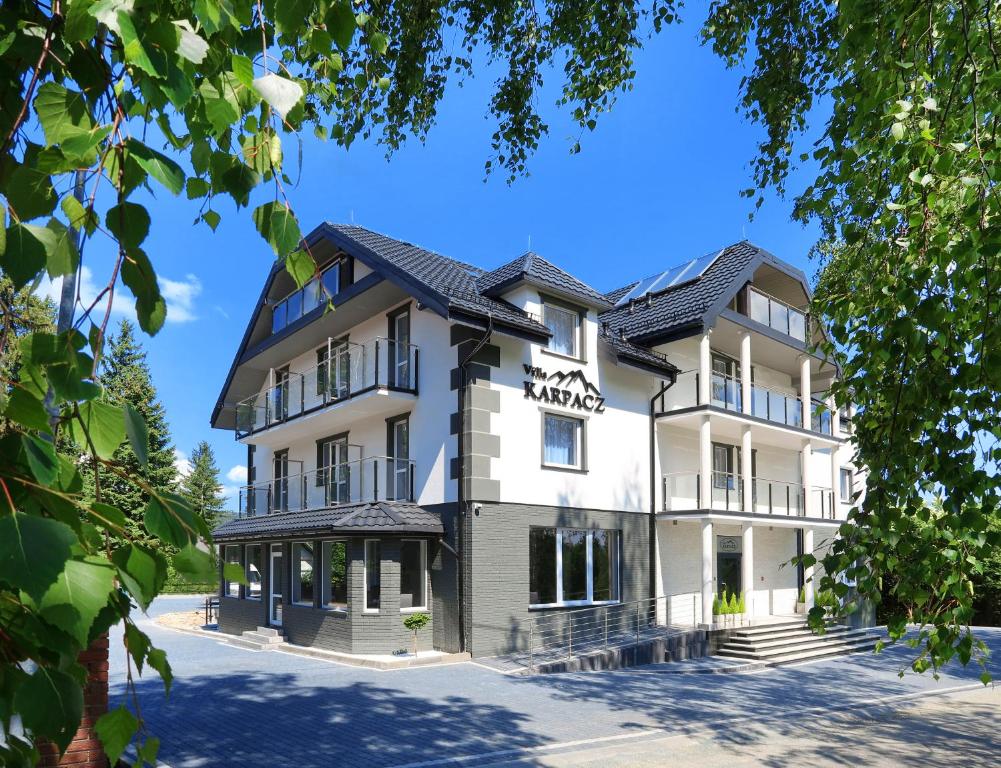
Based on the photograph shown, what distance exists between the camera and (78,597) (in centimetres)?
121

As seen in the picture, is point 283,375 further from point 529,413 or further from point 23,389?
point 23,389

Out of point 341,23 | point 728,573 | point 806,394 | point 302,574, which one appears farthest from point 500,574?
point 341,23

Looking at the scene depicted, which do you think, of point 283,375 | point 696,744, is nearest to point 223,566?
point 696,744

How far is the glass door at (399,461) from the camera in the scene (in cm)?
1891

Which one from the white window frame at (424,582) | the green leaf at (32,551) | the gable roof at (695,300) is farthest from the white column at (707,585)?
the green leaf at (32,551)

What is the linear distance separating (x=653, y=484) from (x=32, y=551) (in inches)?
800

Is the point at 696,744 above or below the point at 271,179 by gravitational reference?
below

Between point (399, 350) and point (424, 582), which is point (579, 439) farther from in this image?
point (424, 582)

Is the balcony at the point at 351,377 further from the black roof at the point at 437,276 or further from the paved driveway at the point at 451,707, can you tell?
the paved driveway at the point at 451,707

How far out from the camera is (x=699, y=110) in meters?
7.40

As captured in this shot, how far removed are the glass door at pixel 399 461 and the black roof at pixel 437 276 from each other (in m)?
3.47

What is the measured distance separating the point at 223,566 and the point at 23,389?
493 millimetres

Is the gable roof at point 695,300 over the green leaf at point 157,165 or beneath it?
over

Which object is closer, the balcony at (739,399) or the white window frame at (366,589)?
the white window frame at (366,589)
